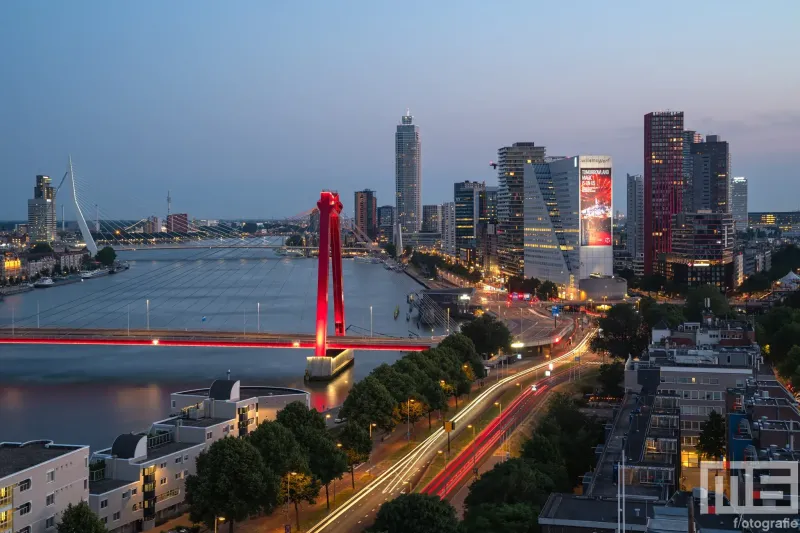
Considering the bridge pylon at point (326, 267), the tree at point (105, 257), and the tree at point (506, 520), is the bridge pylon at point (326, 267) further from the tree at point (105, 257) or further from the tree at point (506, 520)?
the tree at point (105, 257)

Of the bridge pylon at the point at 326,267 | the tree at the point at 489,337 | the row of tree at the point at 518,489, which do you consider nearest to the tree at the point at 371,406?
the row of tree at the point at 518,489

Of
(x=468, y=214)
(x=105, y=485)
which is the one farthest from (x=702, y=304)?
(x=468, y=214)

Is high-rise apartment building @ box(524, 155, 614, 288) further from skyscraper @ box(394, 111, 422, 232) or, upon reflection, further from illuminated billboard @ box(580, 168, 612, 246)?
skyscraper @ box(394, 111, 422, 232)

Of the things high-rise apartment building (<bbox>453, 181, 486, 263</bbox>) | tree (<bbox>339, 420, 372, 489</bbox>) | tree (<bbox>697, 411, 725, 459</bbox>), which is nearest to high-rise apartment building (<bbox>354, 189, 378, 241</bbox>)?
high-rise apartment building (<bbox>453, 181, 486, 263</bbox>)

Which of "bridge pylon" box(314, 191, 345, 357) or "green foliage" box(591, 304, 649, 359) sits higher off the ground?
"bridge pylon" box(314, 191, 345, 357)

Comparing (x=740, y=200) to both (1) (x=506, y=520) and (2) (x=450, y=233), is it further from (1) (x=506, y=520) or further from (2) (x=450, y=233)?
(1) (x=506, y=520)

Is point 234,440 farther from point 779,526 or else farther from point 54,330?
point 54,330

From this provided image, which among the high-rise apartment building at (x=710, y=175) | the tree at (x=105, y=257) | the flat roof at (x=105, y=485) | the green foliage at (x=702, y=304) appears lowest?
the flat roof at (x=105, y=485)

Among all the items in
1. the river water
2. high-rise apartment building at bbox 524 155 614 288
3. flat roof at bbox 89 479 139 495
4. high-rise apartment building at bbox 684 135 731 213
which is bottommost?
the river water
